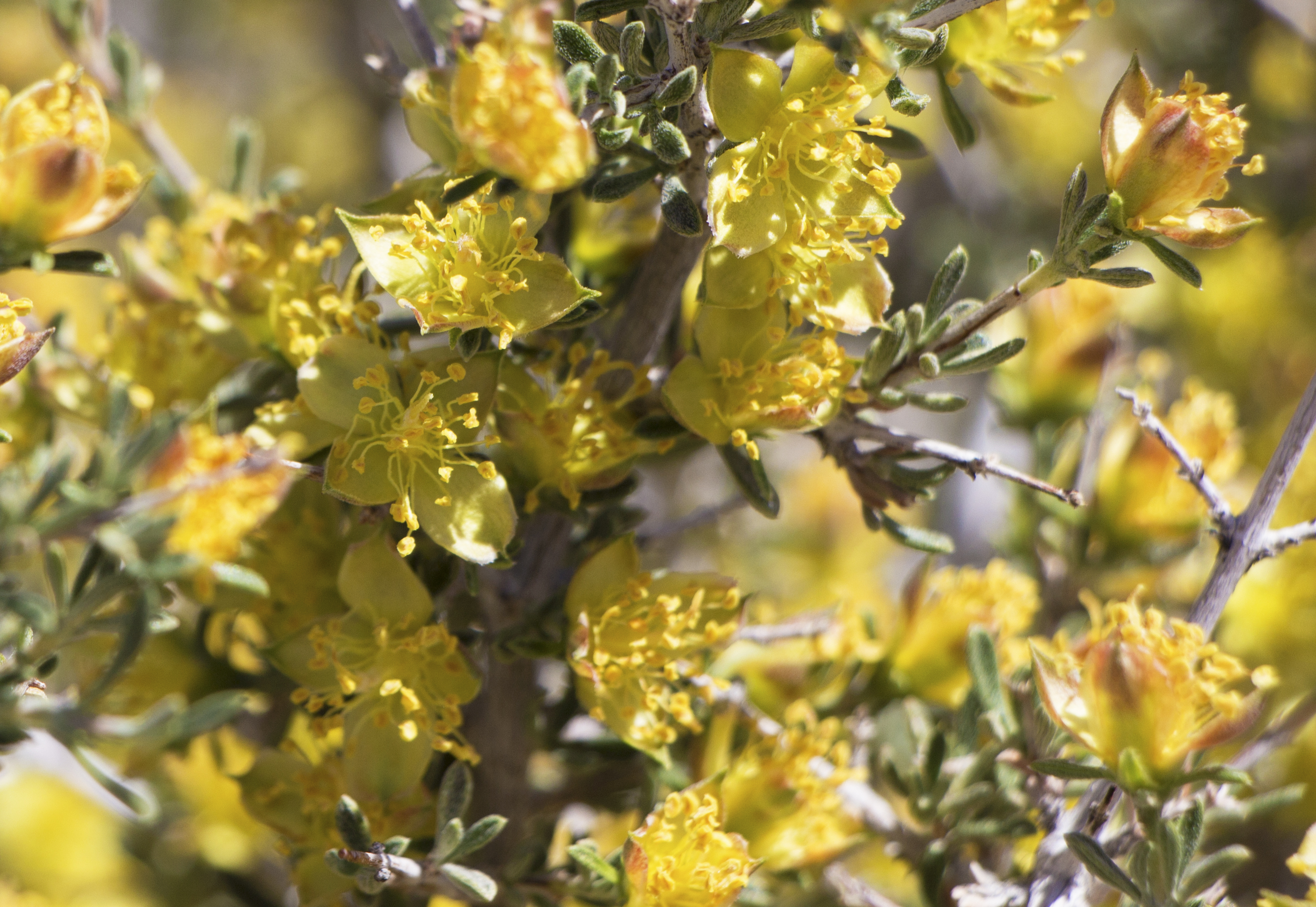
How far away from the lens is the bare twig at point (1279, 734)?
1.30m

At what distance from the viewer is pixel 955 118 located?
1.28 m

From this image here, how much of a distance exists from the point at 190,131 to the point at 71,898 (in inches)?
122

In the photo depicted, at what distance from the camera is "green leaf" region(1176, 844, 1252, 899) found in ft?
3.88

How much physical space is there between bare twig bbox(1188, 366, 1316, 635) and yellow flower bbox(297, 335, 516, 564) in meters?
0.79

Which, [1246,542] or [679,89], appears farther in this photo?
[1246,542]

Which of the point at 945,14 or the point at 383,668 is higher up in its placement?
the point at 945,14

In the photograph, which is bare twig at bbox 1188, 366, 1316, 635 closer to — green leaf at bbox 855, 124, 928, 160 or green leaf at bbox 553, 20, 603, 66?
green leaf at bbox 855, 124, 928, 160

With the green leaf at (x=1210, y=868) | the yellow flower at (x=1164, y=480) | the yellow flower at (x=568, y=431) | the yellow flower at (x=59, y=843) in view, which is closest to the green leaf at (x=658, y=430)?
the yellow flower at (x=568, y=431)

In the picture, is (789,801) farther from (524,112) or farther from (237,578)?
(524,112)

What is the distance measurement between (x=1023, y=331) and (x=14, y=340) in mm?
1624

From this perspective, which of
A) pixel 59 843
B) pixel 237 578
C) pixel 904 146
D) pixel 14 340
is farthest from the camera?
pixel 59 843

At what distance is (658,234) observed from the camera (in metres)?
1.29

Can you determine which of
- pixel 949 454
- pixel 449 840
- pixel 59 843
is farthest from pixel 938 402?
pixel 59 843

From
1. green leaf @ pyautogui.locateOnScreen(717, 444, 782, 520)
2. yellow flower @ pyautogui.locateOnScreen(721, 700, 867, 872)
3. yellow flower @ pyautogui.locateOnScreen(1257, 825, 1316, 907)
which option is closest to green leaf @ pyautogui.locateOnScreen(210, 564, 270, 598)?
green leaf @ pyautogui.locateOnScreen(717, 444, 782, 520)
